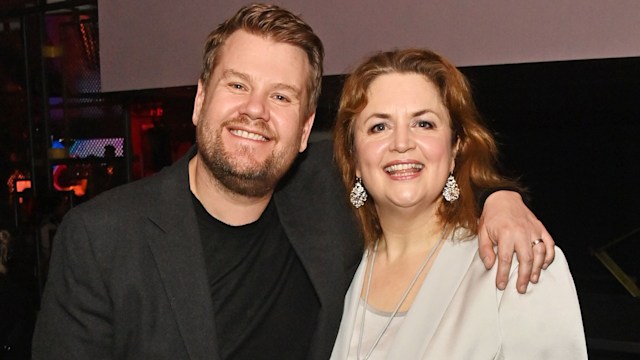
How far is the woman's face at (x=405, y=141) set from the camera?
1696 millimetres

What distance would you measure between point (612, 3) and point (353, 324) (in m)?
1.92

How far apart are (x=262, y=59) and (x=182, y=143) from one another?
4.18 meters

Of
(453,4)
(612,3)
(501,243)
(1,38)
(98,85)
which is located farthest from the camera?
(1,38)

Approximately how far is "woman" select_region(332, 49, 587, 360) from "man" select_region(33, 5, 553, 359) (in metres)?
0.09

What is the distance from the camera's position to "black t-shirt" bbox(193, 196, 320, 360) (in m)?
1.75

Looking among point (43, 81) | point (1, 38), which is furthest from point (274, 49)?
point (1, 38)

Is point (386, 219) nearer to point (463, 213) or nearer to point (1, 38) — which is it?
point (463, 213)

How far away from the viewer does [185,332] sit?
1.62 meters

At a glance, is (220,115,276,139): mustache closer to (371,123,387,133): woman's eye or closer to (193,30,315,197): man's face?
(193,30,315,197): man's face

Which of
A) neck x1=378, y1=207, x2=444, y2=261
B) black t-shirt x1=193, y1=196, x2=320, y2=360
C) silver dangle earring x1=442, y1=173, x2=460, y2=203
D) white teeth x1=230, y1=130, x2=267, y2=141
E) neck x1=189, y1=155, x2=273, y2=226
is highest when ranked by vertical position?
white teeth x1=230, y1=130, x2=267, y2=141

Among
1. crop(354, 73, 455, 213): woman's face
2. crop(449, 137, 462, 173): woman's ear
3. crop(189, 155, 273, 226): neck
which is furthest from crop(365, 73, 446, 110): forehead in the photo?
crop(189, 155, 273, 226): neck

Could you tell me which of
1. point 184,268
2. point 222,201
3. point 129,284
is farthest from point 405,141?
point 129,284

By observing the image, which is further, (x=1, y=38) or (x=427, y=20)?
(x=1, y=38)

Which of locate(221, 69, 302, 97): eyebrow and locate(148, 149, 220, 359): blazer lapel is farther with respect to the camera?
locate(221, 69, 302, 97): eyebrow
